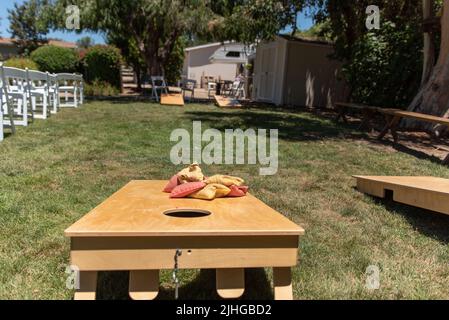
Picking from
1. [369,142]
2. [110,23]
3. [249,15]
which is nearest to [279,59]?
[249,15]

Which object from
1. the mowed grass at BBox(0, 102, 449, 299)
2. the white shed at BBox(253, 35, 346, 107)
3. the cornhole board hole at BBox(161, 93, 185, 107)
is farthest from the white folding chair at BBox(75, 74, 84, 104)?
the white shed at BBox(253, 35, 346, 107)

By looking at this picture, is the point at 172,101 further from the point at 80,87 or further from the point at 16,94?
the point at 16,94

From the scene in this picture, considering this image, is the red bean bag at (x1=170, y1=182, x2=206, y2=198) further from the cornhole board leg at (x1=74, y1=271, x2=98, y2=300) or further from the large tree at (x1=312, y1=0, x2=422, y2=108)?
the large tree at (x1=312, y1=0, x2=422, y2=108)

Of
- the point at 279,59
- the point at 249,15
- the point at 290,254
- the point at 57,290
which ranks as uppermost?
the point at 249,15

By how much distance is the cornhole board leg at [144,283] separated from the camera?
2234 millimetres

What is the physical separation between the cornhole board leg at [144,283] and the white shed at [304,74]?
55.9ft

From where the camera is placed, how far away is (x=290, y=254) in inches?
90.3

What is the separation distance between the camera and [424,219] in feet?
13.7

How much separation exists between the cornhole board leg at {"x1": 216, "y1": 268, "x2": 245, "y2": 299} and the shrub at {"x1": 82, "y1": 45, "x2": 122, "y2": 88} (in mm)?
19671

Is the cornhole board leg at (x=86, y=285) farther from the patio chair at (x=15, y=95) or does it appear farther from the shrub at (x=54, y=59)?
the shrub at (x=54, y=59)

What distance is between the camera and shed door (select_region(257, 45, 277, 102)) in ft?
64.6

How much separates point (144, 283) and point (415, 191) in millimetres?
2697
